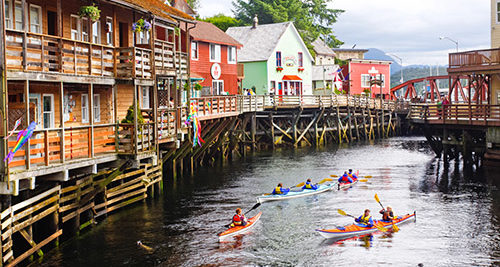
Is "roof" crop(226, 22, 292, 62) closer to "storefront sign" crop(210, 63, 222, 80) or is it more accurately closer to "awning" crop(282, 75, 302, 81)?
"awning" crop(282, 75, 302, 81)

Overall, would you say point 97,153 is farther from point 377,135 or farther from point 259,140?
point 377,135

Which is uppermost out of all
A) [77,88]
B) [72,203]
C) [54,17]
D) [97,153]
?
[54,17]

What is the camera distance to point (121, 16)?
26.4m

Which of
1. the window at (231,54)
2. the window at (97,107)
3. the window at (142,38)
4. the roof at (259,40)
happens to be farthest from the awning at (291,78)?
→ the window at (97,107)

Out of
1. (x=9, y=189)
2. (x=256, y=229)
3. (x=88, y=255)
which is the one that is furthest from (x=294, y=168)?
(x=9, y=189)

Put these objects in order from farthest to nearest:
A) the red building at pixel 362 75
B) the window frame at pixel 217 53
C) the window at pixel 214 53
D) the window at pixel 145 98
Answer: the red building at pixel 362 75 < the window at pixel 214 53 < the window frame at pixel 217 53 < the window at pixel 145 98

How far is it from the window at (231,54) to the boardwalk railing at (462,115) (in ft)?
58.4

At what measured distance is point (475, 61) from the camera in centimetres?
3919

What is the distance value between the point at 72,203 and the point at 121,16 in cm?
947

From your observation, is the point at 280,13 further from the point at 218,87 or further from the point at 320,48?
the point at 218,87

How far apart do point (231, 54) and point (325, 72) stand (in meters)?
20.2

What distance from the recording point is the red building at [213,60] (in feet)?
157

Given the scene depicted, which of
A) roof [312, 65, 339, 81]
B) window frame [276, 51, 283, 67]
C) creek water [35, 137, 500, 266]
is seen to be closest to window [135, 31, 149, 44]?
creek water [35, 137, 500, 266]

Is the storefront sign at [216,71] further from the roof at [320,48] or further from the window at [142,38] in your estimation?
the roof at [320,48]
